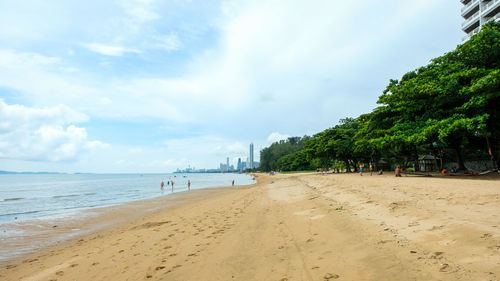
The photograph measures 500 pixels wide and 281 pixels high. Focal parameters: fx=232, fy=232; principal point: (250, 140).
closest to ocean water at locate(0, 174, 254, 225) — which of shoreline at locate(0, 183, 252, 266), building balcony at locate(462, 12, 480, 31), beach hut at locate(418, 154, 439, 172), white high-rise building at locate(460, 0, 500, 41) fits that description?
shoreline at locate(0, 183, 252, 266)

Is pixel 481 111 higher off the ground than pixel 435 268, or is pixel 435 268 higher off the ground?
pixel 481 111

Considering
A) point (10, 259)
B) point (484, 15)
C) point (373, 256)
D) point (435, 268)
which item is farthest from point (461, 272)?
point (484, 15)

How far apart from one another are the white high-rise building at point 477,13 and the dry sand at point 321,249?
151ft

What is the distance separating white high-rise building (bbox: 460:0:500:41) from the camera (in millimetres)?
37375

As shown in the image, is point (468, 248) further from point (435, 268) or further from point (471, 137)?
point (471, 137)

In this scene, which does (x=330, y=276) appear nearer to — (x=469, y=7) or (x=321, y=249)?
(x=321, y=249)

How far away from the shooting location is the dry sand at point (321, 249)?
11.9 ft

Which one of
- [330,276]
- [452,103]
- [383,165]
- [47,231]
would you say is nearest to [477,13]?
[383,165]

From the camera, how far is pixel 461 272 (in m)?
3.06

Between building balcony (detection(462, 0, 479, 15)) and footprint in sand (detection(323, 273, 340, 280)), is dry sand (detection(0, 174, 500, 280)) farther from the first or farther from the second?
building balcony (detection(462, 0, 479, 15))

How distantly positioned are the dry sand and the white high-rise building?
151 ft

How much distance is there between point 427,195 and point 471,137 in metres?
18.5

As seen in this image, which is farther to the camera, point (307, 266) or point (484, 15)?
point (484, 15)

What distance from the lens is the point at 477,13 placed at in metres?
40.2
